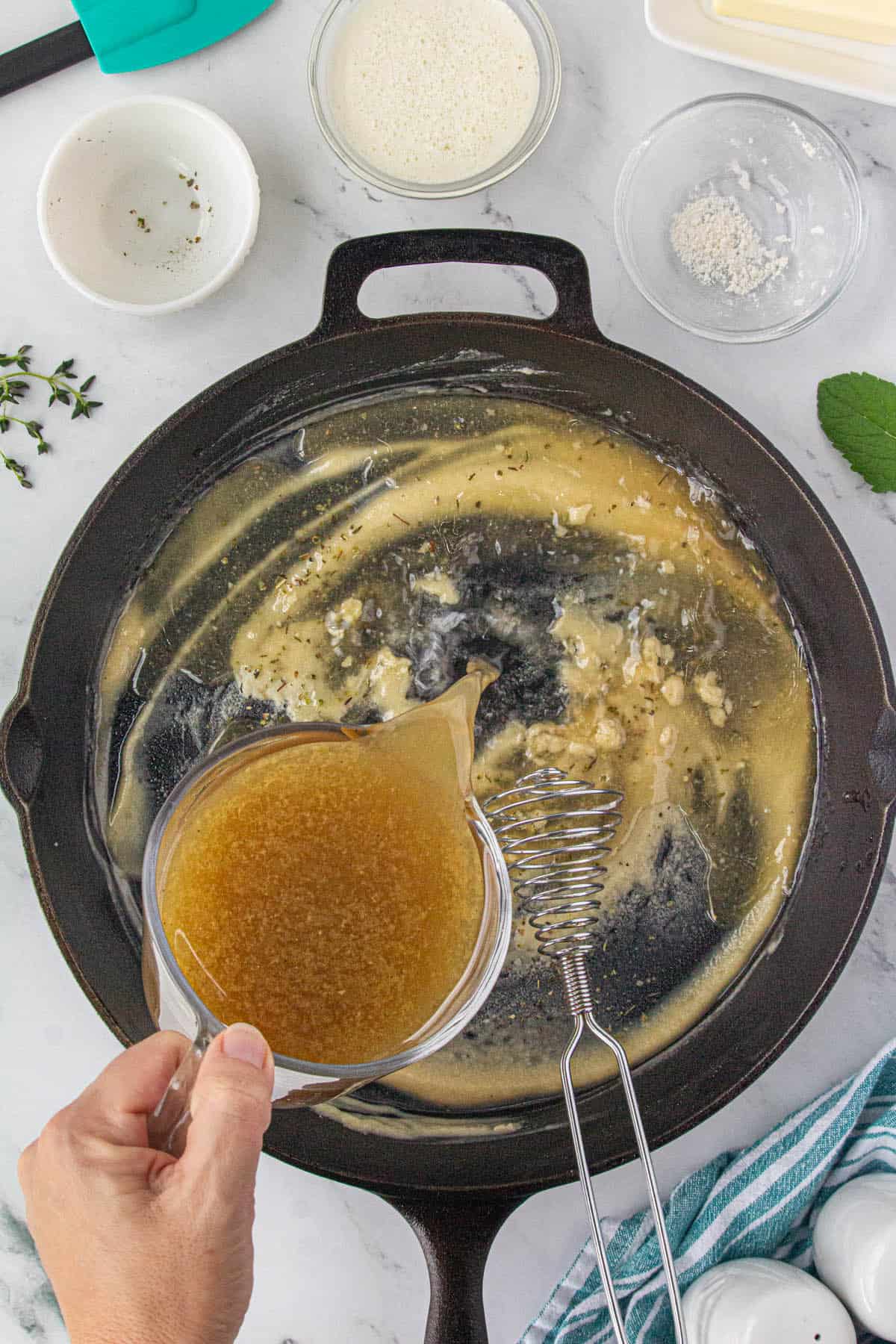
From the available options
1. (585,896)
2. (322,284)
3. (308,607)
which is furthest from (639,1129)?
(322,284)

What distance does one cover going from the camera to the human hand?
45 centimetres

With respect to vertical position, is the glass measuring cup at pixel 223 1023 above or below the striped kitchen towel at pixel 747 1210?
above

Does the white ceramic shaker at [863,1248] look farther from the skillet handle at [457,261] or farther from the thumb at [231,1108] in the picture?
the skillet handle at [457,261]

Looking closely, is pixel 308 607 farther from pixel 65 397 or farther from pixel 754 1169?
pixel 754 1169

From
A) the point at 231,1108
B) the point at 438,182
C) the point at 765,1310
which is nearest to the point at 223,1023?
the point at 231,1108

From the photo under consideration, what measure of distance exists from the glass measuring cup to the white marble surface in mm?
255

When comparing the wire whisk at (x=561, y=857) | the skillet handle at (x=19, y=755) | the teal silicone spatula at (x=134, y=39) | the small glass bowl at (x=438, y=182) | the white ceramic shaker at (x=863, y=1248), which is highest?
the teal silicone spatula at (x=134, y=39)

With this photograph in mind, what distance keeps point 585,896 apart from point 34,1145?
1.14ft

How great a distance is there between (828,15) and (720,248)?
0.54 ft

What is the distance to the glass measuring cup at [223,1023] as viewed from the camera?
0.50 m

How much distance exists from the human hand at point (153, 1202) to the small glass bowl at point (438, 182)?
578 mm

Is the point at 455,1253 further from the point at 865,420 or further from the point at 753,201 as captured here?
the point at 753,201

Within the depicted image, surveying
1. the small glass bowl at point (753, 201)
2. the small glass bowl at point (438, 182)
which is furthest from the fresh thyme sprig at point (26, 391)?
the small glass bowl at point (753, 201)

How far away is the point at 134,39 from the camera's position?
725mm
